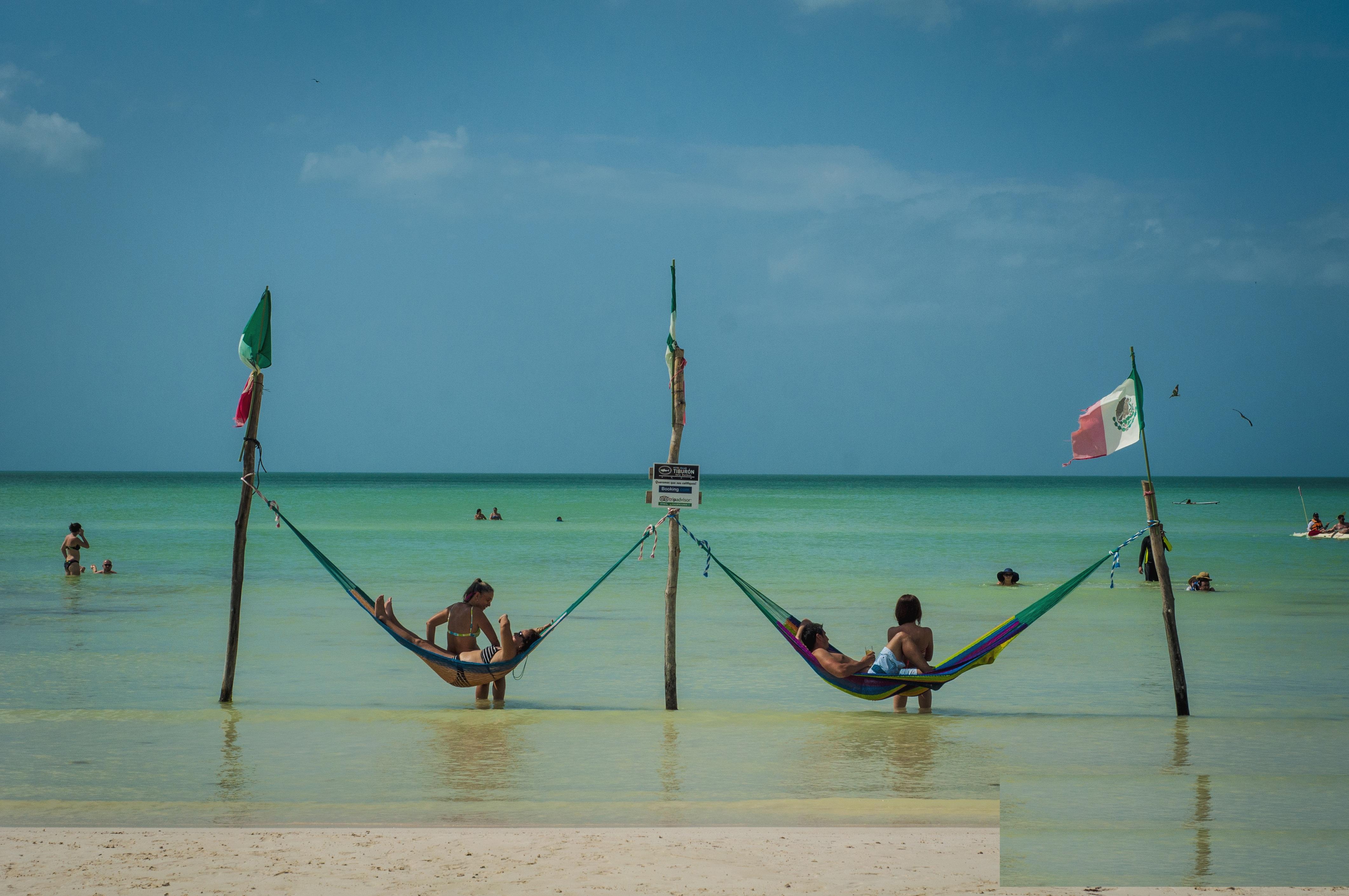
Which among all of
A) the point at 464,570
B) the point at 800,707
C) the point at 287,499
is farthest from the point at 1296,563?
the point at 287,499

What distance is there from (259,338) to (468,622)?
2.36 metres

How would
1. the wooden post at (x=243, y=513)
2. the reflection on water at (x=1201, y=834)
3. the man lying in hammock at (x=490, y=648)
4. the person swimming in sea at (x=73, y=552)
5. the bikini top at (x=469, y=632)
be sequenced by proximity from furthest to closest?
the person swimming in sea at (x=73, y=552), the bikini top at (x=469, y=632), the wooden post at (x=243, y=513), the man lying in hammock at (x=490, y=648), the reflection on water at (x=1201, y=834)

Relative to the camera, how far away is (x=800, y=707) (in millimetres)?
8227

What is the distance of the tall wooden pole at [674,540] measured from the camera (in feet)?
24.4

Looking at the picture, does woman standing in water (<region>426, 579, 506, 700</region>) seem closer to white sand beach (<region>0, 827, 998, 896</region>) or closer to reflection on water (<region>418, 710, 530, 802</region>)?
reflection on water (<region>418, 710, 530, 802</region>)

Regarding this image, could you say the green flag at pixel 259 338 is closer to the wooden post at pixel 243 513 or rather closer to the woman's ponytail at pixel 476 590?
the wooden post at pixel 243 513

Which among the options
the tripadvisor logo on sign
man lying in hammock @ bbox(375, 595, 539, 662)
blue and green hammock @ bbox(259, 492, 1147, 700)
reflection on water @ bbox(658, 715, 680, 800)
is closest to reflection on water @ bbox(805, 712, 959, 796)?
blue and green hammock @ bbox(259, 492, 1147, 700)

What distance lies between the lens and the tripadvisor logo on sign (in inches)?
→ 289

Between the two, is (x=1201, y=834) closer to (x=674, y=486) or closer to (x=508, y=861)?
(x=508, y=861)

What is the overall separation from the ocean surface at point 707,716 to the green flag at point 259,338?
7.81 feet

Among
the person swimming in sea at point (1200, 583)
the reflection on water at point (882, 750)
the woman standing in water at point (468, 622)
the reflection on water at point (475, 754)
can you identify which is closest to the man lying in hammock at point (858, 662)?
the reflection on water at point (882, 750)

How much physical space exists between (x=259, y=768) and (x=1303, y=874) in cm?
503

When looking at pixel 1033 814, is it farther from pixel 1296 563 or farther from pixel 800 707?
pixel 1296 563

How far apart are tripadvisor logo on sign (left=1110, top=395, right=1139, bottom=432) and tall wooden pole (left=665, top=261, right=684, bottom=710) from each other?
2846mm
